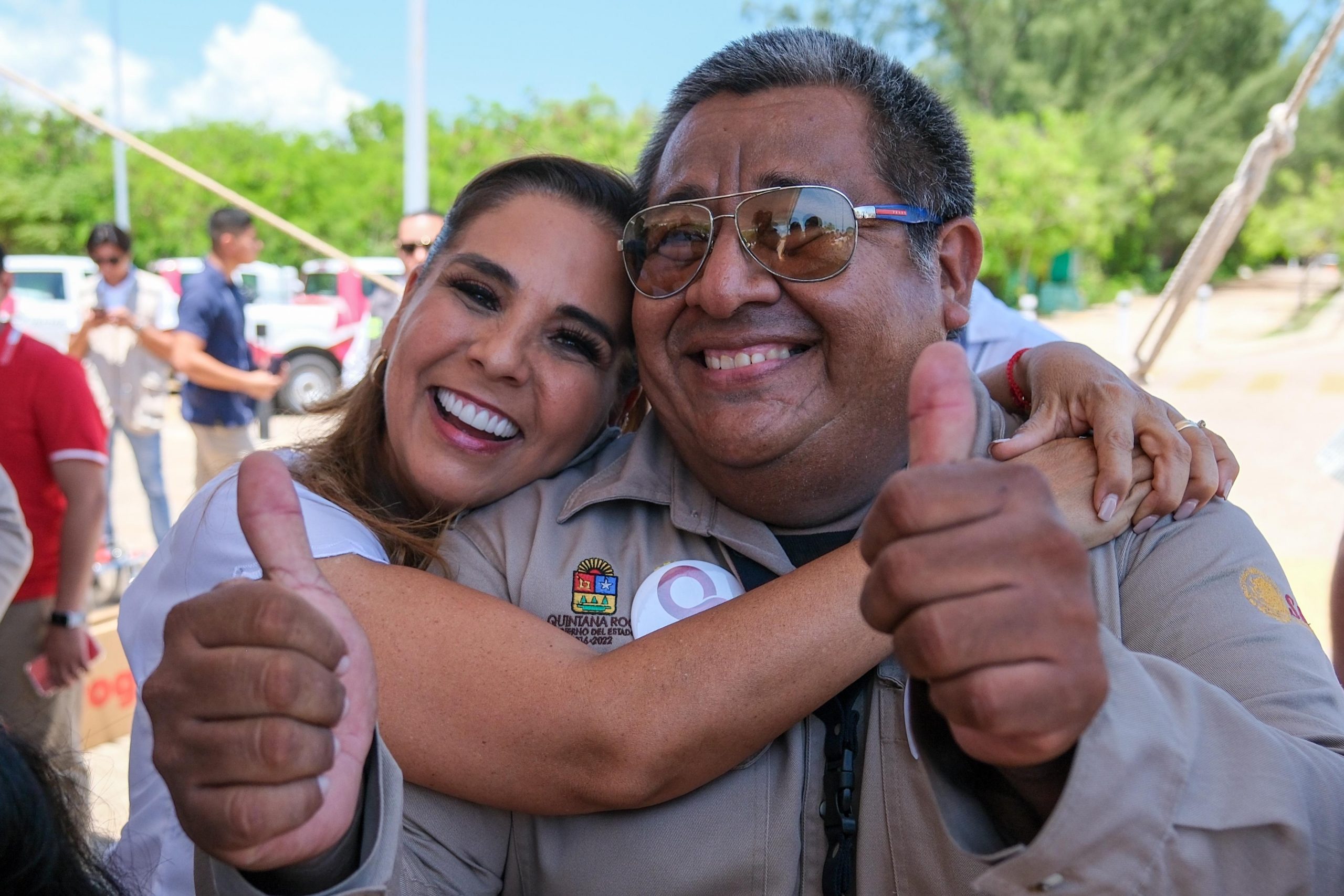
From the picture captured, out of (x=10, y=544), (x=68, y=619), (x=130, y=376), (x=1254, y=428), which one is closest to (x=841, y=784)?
(x=10, y=544)

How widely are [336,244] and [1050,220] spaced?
19.6 m

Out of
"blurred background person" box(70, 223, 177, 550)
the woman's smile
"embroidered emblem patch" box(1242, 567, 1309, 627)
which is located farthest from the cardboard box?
"embroidered emblem patch" box(1242, 567, 1309, 627)

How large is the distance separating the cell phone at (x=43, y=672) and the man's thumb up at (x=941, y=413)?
11.7 ft

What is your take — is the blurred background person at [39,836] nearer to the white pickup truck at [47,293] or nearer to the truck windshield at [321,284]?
the white pickup truck at [47,293]

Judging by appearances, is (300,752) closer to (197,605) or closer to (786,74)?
(197,605)

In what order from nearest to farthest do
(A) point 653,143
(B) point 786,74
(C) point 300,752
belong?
1. (C) point 300,752
2. (B) point 786,74
3. (A) point 653,143

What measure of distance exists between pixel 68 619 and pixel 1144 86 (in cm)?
4200

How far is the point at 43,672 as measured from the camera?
147 inches

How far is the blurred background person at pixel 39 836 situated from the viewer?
4.02ft

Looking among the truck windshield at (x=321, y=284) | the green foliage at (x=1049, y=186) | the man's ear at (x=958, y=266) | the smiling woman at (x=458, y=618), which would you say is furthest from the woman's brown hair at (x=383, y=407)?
the green foliage at (x=1049, y=186)

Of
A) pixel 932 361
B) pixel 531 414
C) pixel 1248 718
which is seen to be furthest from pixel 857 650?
pixel 531 414

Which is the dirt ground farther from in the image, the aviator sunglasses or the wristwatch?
the aviator sunglasses

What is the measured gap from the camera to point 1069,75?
127ft

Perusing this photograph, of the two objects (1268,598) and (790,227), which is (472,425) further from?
(1268,598)
